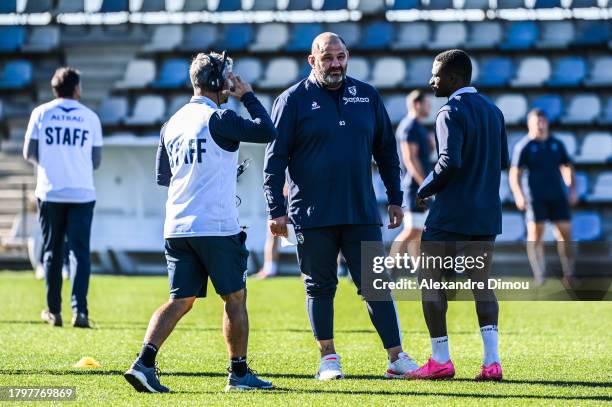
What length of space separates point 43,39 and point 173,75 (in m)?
3.29

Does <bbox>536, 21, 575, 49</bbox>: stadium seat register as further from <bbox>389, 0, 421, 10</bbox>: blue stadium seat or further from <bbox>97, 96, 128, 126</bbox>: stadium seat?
<bbox>97, 96, 128, 126</bbox>: stadium seat

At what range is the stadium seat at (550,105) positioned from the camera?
19406 mm

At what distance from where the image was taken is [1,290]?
13.7 meters

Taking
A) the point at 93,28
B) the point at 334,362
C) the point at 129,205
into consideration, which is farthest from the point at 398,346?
the point at 93,28

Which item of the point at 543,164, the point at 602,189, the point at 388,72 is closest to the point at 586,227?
the point at 602,189

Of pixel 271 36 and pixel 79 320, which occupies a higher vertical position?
pixel 271 36

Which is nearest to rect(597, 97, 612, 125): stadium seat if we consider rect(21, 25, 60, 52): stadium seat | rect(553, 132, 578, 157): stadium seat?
rect(553, 132, 578, 157): stadium seat

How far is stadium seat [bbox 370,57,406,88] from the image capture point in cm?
1989

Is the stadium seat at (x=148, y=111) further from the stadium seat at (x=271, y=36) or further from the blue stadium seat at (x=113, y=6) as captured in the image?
the blue stadium seat at (x=113, y=6)

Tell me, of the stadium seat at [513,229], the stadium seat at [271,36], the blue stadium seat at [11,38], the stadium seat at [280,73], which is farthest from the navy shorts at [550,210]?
the blue stadium seat at [11,38]

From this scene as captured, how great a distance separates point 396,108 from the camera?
63.8 feet

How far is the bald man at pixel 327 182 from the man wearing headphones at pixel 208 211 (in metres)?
0.53

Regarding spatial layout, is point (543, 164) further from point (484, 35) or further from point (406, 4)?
point (406, 4)

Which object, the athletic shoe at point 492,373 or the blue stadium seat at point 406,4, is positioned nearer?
the athletic shoe at point 492,373
